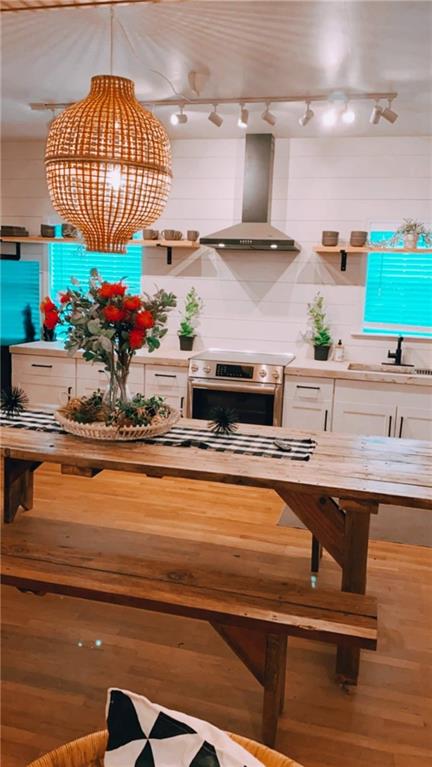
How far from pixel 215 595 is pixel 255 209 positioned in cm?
359

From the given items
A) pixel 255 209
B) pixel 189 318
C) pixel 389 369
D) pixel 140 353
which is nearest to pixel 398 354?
pixel 389 369

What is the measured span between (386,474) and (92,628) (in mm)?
1452

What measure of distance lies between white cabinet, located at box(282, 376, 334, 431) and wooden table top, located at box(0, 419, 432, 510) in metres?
1.85

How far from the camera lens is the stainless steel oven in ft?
15.4

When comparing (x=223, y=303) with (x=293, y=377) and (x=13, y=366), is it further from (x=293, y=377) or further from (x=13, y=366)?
(x=13, y=366)

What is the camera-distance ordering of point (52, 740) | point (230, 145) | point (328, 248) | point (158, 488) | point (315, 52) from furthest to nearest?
1. point (230, 145)
2. point (328, 248)
3. point (158, 488)
4. point (315, 52)
5. point (52, 740)

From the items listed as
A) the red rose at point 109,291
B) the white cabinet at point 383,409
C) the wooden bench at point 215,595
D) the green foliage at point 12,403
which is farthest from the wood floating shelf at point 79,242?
the wooden bench at point 215,595

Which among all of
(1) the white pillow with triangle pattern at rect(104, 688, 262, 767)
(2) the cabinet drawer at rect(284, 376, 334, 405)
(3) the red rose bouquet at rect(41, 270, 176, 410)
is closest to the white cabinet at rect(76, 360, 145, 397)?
(2) the cabinet drawer at rect(284, 376, 334, 405)

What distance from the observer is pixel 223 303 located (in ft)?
17.7

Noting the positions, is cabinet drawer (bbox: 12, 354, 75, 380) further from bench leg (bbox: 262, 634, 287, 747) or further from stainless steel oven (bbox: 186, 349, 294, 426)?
bench leg (bbox: 262, 634, 287, 747)

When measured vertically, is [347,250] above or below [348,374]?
above

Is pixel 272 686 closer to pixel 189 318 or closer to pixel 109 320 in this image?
pixel 109 320

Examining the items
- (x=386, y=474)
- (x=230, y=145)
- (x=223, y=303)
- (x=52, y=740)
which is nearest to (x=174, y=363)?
(x=223, y=303)

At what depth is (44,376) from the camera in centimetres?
526
